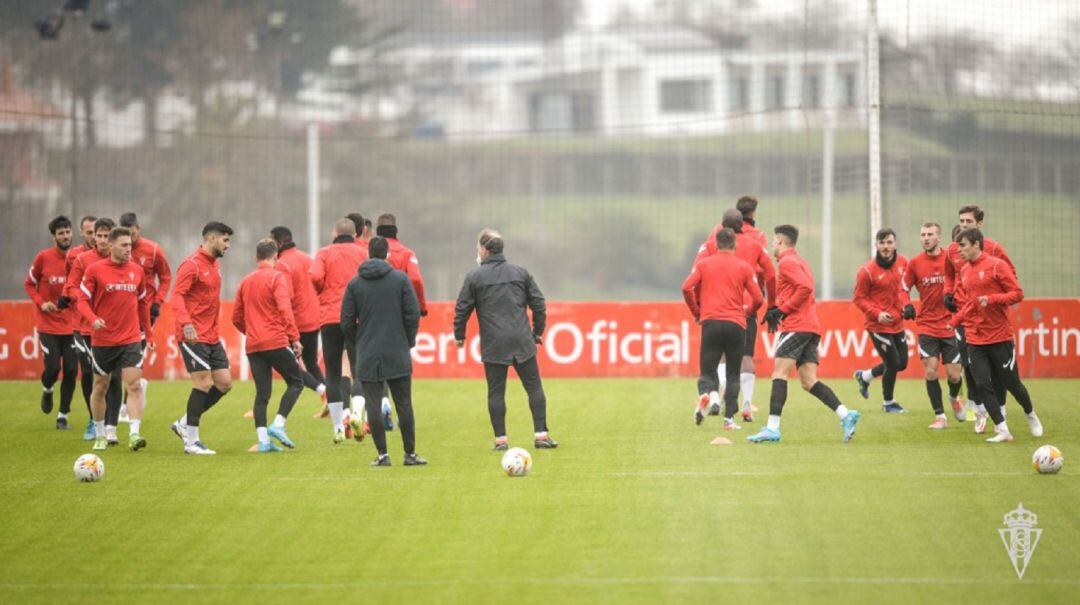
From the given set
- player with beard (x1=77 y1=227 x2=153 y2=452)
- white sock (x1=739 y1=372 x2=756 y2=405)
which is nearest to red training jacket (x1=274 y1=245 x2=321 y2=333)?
player with beard (x1=77 y1=227 x2=153 y2=452)

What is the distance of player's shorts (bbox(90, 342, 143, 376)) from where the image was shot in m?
15.0

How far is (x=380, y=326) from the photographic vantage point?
13.5 meters

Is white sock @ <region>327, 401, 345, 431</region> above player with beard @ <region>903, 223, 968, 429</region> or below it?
below

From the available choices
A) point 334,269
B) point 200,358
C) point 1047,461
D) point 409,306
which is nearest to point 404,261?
point 334,269

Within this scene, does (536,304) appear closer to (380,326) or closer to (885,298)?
(380,326)

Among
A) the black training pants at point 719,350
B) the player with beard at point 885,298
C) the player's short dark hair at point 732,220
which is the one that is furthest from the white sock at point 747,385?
the player's short dark hair at point 732,220

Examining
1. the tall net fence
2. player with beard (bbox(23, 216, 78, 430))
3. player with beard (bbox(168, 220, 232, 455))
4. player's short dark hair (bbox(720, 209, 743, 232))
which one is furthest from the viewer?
the tall net fence

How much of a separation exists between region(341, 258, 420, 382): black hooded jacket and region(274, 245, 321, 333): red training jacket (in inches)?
114

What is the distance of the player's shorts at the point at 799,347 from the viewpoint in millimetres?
14883

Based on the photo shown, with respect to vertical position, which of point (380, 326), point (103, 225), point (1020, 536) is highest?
point (103, 225)

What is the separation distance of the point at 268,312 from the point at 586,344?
409 inches

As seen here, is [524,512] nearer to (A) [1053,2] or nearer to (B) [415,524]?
(B) [415,524]

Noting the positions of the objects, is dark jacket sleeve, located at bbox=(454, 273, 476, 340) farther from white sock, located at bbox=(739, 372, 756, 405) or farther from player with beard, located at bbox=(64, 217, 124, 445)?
white sock, located at bbox=(739, 372, 756, 405)

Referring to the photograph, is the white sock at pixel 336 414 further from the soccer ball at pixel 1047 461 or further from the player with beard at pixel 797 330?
the soccer ball at pixel 1047 461
